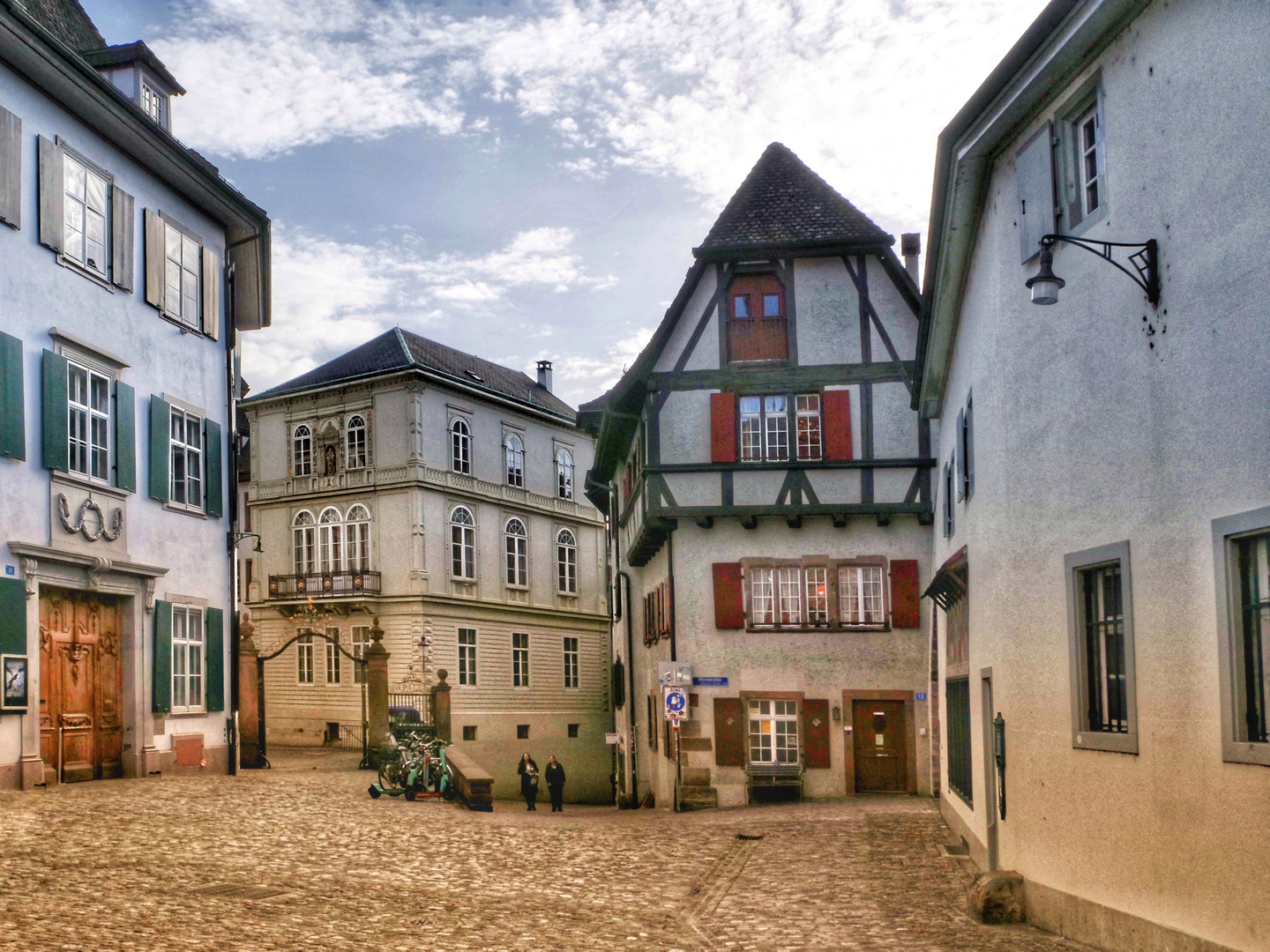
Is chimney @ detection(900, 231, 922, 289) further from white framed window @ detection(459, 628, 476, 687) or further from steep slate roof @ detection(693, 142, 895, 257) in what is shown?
white framed window @ detection(459, 628, 476, 687)

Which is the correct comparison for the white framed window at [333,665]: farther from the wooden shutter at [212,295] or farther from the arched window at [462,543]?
the wooden shutter at [212,295]

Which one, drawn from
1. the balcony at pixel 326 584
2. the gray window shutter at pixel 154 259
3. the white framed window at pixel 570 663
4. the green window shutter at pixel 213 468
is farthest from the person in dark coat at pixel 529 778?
the gray window shutter at pixel 154 259

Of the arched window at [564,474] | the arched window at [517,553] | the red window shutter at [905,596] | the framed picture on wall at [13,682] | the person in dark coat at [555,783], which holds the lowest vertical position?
the person in dark coat at [555,783]

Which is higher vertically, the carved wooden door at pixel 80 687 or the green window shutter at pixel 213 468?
the green window shutter at pixel 213 468

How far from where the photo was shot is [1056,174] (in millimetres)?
11078

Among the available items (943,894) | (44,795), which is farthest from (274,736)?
(943,894)

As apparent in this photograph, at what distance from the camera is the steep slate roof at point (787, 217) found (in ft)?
89.5

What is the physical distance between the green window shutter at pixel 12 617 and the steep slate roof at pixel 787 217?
14.4 m

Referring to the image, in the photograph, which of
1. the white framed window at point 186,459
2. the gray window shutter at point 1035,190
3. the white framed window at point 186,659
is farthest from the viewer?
the white framed window at point 186,459

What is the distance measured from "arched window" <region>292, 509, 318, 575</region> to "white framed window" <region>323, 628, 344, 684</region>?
9.49 ft

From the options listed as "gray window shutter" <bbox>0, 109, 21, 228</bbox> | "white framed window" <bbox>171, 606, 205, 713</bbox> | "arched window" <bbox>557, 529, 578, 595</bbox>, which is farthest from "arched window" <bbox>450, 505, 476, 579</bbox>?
"gray window shutter" <bbox>0, 109, 21, 228</bbox>

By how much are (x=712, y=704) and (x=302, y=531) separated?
961 inches

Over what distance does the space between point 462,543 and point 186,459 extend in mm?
24066

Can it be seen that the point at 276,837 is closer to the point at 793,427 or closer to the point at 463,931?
the point at 463,931
